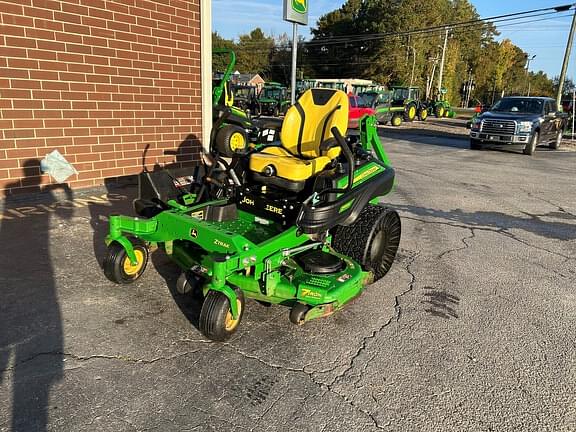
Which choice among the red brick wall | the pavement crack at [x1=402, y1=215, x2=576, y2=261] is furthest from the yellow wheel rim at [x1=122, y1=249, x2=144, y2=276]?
the pavement crack at [x1=402, y1=215, x2=576, y2=261]

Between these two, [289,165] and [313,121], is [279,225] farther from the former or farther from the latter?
[313,121]

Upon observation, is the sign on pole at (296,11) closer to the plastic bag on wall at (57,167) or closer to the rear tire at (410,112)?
the plastic bag on wall at (57,167)

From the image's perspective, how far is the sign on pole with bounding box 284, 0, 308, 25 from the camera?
24.8ft

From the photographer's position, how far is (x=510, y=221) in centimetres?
653

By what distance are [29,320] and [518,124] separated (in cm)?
1464

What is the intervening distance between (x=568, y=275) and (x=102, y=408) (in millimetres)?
4441

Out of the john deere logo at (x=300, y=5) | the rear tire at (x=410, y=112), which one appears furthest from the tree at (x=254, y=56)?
the john deere logo at (x=300, y=5)

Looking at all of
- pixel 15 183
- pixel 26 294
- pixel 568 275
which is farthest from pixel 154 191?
pixel 568 275

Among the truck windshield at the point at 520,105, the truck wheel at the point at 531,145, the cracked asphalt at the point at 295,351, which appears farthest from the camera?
the truck windshield at the point at 520,105

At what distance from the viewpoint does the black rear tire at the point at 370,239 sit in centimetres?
399

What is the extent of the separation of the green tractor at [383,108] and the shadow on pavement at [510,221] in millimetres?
17491

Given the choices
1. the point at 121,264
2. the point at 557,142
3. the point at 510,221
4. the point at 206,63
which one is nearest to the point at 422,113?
the point at 557,142

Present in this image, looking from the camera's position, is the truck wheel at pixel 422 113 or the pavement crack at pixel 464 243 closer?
the pavement crack at pixel 464 243

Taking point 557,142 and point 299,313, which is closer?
point 299,313
